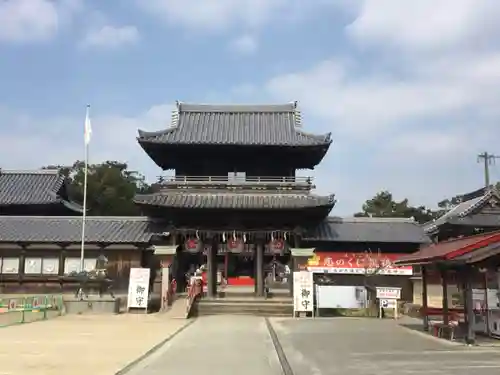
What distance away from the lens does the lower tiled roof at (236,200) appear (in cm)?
2823

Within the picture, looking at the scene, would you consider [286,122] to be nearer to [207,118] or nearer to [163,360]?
[207,118]

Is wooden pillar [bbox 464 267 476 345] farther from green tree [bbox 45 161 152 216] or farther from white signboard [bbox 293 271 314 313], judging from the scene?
green tree [bbox 45 161 152 216]

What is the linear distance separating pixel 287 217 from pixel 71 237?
448 inches

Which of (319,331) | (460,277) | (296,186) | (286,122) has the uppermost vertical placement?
(286,122)

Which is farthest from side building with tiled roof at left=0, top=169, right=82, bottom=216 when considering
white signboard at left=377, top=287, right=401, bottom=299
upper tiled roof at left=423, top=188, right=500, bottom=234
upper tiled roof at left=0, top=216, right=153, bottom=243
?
upper tiled roof at left=423, top=188, right=500, bottom=234

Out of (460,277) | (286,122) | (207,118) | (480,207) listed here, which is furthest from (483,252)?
(207,118)

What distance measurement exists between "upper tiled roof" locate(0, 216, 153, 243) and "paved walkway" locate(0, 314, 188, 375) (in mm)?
6031

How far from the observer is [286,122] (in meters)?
34.0

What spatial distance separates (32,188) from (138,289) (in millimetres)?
14530

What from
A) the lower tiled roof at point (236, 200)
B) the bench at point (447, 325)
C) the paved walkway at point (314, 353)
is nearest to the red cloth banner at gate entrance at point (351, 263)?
the lower tiled roof at point (236, 200)

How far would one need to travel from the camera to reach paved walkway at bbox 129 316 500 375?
37.7 ft

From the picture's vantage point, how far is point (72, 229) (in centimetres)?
3023

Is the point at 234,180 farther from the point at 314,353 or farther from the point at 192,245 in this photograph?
the point at 314,353

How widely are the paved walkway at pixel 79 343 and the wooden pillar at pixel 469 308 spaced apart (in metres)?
8.98
